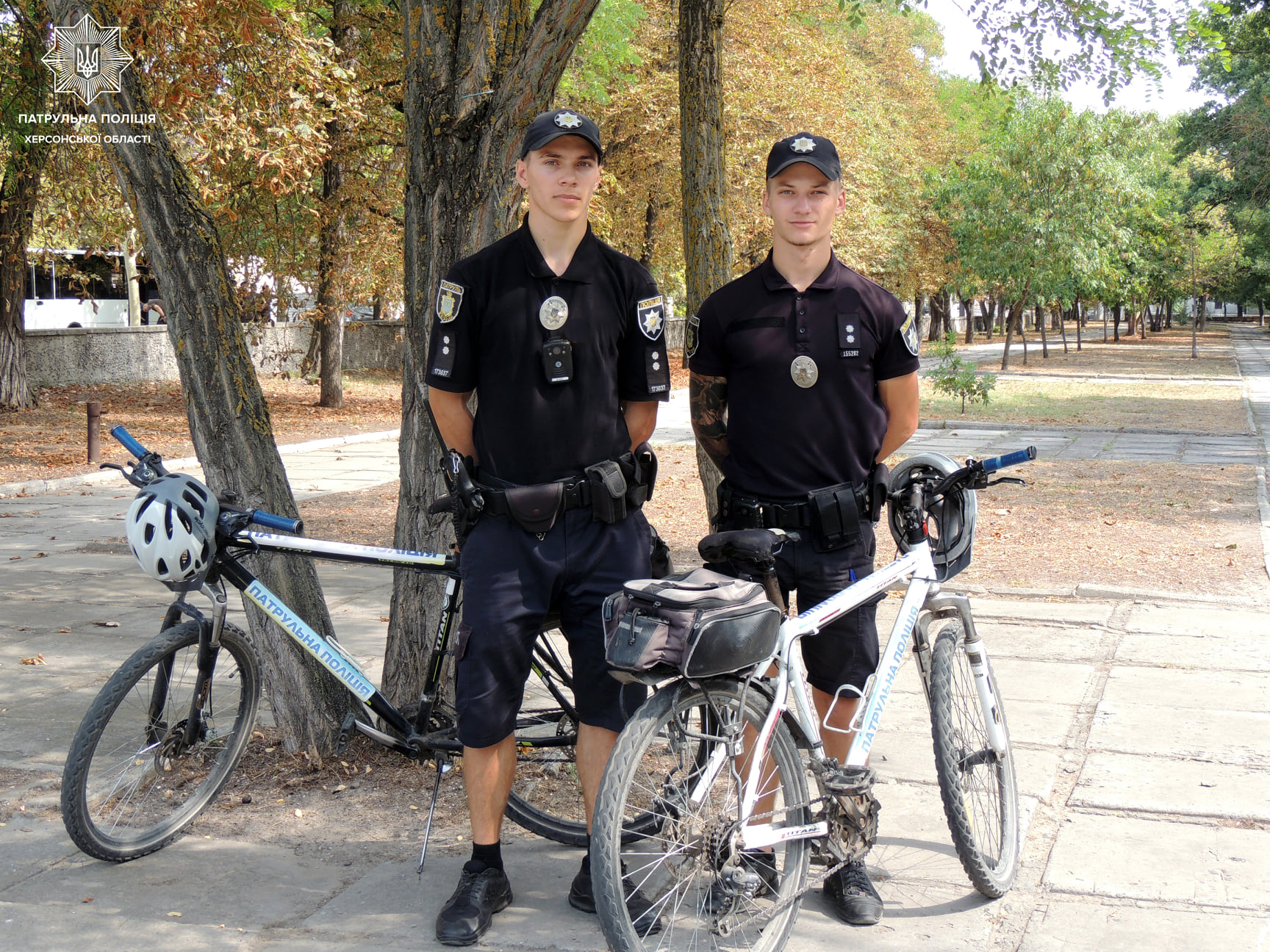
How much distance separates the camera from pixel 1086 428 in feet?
61.6

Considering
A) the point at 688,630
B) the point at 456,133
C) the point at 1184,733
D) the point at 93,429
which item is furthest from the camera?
the point at 93,429

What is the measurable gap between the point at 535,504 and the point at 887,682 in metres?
1.10

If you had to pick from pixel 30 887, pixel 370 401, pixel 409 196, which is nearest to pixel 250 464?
pixel 409 196

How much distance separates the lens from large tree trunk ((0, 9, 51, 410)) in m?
15.3

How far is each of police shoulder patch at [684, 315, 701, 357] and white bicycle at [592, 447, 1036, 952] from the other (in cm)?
72

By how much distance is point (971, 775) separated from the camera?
354 cm

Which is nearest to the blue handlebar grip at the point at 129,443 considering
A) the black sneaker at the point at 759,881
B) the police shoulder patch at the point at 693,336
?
the police shoulder patch at the point at 693,336

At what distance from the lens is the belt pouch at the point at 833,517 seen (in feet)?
11.3

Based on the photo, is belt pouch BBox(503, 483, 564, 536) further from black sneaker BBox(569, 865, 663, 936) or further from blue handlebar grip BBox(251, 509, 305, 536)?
black sneaker BBox(569, 865, 663, 936)

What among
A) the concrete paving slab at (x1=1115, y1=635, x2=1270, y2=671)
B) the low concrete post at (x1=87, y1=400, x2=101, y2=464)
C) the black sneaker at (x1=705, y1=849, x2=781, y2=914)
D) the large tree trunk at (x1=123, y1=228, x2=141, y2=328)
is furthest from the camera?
the large tree trunk at (x1=123, y1=228, x2=141, y2=328)

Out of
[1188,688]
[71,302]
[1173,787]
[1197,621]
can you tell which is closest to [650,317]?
[1173,787]

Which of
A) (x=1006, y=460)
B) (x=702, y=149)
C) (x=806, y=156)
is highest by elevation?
(x=702, y=149)

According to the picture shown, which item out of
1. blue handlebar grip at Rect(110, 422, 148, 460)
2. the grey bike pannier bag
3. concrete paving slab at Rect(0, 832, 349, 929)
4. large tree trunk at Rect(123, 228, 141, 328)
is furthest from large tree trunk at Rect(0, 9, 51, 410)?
the grey bike pannier bag

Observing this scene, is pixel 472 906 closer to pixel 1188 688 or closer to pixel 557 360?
pixel 557 360
